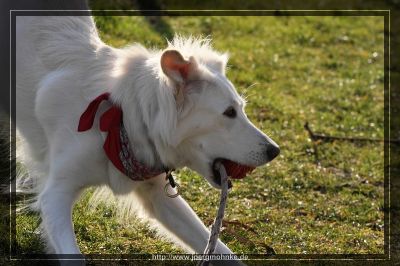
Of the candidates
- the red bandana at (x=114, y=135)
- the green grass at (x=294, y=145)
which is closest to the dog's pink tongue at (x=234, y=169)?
the red bandana at (x=114, y=135)

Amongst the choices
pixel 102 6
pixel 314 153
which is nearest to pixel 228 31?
pixel 102 6

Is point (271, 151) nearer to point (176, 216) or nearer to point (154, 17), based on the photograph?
point (176, 216)

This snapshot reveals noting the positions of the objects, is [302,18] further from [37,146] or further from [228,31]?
[37,146]

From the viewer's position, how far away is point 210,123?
15.1ft

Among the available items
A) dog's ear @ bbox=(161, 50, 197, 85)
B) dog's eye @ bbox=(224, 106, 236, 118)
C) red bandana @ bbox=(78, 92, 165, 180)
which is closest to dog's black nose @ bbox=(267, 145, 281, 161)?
dog's eye @ bbox=(224, 106, 236, 118)

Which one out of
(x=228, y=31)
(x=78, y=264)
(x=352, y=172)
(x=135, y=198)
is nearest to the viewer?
(x=78, y=264)

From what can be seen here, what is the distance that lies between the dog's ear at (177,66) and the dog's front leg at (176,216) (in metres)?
0.89

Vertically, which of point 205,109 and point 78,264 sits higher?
point 205,109

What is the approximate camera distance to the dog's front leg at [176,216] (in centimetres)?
524

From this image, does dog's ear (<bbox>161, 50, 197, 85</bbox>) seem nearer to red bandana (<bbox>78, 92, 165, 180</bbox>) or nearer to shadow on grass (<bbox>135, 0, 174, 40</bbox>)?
red bandana (<bbox>78, 92, 165, 180</bbox>)

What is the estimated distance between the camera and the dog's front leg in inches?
206

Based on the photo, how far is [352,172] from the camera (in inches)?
297

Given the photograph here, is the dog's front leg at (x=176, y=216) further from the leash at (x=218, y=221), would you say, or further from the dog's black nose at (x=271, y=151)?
the dog's black nose at (x=271, y=151)

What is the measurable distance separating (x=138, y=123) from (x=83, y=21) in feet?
4.00
